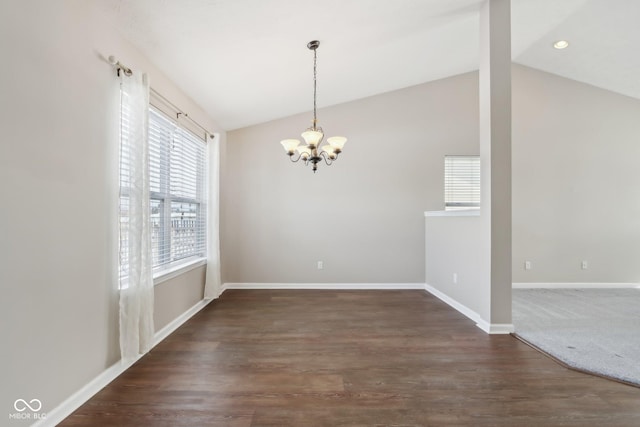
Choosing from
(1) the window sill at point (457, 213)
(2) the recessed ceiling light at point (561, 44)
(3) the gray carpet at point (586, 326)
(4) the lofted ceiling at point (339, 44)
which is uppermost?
(2) the recessed ceiling light at point (561, 44)

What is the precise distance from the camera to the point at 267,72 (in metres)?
3.41

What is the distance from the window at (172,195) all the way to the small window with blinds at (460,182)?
3.82 metres

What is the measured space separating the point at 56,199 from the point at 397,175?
4.32 meters

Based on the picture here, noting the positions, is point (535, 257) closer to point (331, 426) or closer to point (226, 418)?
→ point (331, 426)

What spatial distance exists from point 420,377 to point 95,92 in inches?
119

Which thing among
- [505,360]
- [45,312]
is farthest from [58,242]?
[505,360]

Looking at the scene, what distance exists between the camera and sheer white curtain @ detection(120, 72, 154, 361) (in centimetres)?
226

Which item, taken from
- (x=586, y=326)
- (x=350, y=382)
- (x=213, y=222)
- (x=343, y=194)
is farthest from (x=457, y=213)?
(x=213, y=222)

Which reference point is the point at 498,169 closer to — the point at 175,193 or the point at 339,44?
the point at 339,44

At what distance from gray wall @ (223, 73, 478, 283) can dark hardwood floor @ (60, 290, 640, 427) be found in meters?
1.69

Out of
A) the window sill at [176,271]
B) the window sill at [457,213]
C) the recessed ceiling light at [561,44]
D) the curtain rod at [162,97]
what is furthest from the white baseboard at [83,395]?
the recessed ceiling light at [561,44]

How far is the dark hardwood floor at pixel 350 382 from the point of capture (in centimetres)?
175

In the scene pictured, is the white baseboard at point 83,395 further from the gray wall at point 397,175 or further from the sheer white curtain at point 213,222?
the gray wall at point 397,175

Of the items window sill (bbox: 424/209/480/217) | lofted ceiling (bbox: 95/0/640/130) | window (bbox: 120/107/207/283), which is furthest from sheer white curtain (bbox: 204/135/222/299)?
window sill (bbox: 424/209/480/217)
